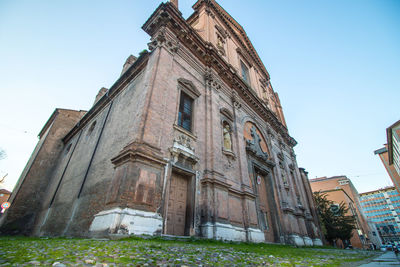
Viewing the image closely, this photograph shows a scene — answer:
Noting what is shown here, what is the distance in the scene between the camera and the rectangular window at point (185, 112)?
30.0ft

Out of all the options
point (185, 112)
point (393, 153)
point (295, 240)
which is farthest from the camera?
point (393, 153)

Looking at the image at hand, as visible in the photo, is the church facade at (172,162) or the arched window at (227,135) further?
the arched window at (227,135)

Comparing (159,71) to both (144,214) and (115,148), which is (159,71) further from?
(144,214)

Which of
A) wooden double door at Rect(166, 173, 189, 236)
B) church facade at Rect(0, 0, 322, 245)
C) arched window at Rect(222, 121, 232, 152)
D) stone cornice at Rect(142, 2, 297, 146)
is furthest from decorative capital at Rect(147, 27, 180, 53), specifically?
wooden double door at Rect(166, 173, 189, 236)

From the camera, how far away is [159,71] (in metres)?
8.10

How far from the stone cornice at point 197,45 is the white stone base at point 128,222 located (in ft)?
Answer: 27.8

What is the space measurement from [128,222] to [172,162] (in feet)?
8.94

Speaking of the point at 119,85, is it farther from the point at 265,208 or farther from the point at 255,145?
the point at 265,208

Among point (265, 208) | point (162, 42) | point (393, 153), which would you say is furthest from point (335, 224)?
point (162, 42)

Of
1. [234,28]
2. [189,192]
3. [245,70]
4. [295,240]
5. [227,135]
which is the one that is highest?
[234,28]

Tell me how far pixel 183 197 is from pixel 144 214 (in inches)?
95.8

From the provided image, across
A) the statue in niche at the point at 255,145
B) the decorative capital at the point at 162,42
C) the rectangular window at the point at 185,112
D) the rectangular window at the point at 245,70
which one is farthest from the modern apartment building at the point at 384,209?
the decorative capital at the point at 162,42

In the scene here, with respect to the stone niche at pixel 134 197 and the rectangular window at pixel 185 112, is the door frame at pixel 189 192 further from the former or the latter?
the rectangular window at pixel 185 112

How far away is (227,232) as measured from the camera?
7434 millimetres
